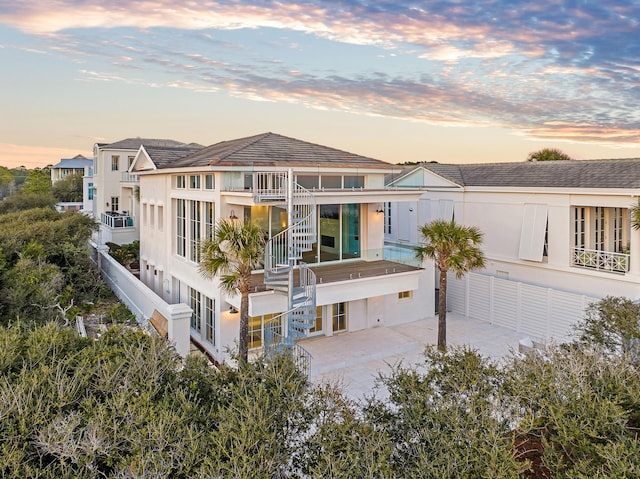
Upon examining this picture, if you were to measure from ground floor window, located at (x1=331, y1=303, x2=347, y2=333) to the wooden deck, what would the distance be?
158cm

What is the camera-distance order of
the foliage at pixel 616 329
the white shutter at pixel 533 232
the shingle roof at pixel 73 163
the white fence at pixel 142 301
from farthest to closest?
1. the shingle roof at pixel 73 163
2. the white shutter at pixel 533 232
3. the white fence at pixel 142 301
4. the foliage at pixel 616 329

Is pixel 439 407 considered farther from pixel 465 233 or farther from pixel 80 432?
pixel 465 233

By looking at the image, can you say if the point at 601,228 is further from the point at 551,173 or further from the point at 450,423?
the point at 450,423

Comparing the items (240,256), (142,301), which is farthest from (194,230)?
(240,256)

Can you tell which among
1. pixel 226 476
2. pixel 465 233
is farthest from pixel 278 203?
pixel 226 476

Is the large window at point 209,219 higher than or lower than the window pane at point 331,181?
lower

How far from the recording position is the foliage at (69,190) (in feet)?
165

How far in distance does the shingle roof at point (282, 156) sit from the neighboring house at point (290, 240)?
45 millimetres

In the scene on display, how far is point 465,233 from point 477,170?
9.84 meters

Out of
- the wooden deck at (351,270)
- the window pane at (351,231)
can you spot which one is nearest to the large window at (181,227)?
the wooden deck at (351,270)

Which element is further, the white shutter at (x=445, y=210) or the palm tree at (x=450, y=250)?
the white shutter at (x=445, y=210)

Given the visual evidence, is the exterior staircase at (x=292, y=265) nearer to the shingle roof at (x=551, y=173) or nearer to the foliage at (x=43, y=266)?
the foliage at (x=43, y=266)

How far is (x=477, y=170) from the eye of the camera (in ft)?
73.0

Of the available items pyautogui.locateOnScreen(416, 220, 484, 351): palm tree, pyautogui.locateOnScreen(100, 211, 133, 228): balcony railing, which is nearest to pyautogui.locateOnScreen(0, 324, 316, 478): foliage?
pyautogui.locateOnScreen(416, 220, 484, 351): palm tree
